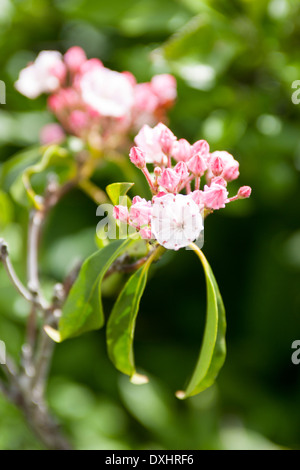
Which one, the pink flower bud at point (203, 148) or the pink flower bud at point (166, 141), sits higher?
the pink flower bud at point (166, 141)

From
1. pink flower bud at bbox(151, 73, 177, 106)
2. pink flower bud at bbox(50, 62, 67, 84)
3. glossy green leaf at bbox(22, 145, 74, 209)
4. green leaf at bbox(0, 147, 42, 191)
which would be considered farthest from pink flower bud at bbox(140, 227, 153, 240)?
pink flower bud at bbox(50, 62, 67, 84)

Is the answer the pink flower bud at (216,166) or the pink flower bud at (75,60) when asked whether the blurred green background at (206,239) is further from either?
the pink flower bud at (216,166)

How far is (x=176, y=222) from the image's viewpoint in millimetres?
775

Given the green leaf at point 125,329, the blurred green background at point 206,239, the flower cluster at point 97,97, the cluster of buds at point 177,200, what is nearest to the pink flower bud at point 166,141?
the cluster of buds at point 177,200

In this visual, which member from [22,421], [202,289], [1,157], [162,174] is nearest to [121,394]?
[22,421]

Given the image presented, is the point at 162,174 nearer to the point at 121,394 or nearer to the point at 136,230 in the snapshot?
the point at 136,230

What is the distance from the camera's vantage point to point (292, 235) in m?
1.79

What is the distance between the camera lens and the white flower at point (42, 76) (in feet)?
4.82

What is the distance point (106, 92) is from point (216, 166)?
55 centimetres

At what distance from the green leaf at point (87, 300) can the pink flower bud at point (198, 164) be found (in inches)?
6.2

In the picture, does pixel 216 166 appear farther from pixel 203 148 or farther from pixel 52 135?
pixel 52 135

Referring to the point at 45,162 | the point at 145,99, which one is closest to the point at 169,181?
the point at 45,162

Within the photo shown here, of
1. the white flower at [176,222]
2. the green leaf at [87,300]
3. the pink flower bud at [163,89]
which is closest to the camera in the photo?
the white flower at [176,222]

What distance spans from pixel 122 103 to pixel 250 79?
59 centimetres
